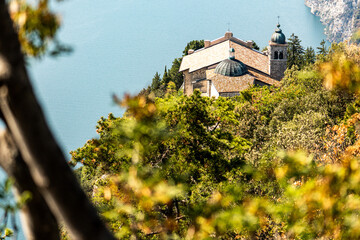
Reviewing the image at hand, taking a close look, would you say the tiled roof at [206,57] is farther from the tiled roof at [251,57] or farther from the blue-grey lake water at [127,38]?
the blue-grey lake water at [127,38]

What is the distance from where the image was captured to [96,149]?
45.0 ft

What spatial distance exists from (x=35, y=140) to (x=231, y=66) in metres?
47.5

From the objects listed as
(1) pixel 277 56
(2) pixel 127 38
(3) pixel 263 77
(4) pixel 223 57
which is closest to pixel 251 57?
(1) pixel 277 56

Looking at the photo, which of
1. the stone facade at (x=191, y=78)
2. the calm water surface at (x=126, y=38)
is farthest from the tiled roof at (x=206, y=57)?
the calm water surface at (x=126, y=38)

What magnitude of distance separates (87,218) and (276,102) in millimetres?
29926

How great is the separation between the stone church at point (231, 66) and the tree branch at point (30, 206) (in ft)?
134

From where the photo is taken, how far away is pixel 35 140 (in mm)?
2229

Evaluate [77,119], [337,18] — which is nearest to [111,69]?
[77,119]

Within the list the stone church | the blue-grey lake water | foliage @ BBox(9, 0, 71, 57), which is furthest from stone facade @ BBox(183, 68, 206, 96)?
foliage @ BBox(9, 0, 71, 57)

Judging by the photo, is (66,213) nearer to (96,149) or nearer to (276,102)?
(96,149)

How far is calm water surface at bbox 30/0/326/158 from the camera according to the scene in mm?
82000

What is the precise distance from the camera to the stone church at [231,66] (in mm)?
45578

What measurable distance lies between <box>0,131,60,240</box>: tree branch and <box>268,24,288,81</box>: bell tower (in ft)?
174

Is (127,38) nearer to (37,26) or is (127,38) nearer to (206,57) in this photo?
(206,57)
